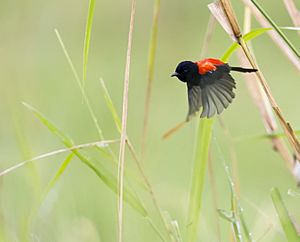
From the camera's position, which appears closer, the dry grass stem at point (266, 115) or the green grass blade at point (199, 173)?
the green grass blade at point (199, 173)

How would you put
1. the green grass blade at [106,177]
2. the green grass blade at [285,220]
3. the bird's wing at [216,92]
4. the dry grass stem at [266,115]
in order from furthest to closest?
1. the dry grass stem at [266,115]
2. the green grass blade at [106,177]
3. the green grass blade at [285,220]
4. the bird's wing at [216,92]

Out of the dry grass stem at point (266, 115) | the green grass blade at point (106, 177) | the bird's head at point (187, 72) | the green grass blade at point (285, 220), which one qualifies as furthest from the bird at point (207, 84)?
the dry grass stem at point (266, 115)

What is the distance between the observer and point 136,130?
3.98 m

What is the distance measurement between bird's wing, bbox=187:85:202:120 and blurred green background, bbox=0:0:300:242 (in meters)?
0.38

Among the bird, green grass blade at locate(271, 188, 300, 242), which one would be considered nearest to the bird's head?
the bird

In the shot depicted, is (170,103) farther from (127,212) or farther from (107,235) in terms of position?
(107,235)

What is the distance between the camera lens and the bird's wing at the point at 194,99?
1021 mm

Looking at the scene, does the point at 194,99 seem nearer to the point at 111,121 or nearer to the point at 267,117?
the point at 267,117

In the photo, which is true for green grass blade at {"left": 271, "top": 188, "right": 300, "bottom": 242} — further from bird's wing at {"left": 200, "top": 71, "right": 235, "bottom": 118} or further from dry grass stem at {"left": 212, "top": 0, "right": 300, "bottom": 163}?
bird's wing at {"left": 200, "top": 71, "right": 235, "bottom": 118}

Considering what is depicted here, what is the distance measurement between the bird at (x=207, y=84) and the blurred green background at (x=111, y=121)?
375 mm

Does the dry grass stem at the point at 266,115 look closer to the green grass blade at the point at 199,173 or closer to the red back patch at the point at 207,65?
the green grass blade at the point at 199,173

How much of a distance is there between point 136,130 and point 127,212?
68.1 inches

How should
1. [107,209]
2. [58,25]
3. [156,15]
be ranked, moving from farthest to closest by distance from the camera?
[58,25] → [107,209] → [156,15]

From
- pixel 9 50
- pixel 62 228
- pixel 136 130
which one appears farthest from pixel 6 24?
pixel 62 228
